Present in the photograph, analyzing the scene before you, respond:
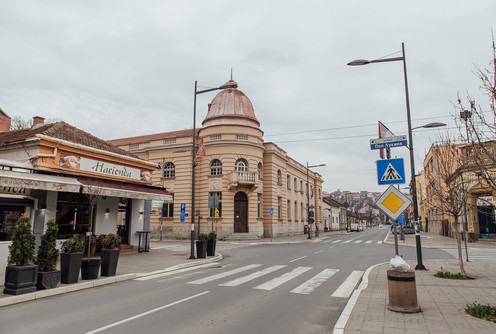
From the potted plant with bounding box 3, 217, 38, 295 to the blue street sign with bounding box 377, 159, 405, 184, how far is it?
29.6ft

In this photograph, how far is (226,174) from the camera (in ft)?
103

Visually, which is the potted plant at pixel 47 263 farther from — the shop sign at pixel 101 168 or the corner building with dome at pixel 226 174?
the corner building with dome at pixel 226 174

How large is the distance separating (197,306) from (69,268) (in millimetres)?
4485

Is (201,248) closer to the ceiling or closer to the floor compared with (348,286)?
closer to the ceiling

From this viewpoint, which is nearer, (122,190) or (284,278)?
(284,278)

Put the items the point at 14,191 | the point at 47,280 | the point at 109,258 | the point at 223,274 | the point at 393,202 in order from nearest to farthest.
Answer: the point at 393,202
the point at 47,280
the point at 109,258
the point at 223,274
the point at 14,191

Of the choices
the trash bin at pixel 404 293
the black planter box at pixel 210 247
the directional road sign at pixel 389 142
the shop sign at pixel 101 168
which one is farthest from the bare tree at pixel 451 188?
the shop sign at pixel 101 168

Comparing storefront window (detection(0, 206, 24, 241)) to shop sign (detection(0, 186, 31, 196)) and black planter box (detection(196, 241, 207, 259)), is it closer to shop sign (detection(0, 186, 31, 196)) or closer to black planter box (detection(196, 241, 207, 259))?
shop sign (detection(0, 186, 31, 196))

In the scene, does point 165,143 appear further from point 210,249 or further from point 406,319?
point 406,319

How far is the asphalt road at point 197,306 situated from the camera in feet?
18.6

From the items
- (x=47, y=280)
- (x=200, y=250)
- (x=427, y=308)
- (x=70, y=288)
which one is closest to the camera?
(x=427, y=308)

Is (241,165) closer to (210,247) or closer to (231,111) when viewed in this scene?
(231,111)

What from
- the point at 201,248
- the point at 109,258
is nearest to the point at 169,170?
the point at 201,248

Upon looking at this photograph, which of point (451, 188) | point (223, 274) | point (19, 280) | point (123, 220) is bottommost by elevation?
point (223, 274)
